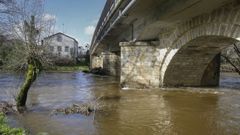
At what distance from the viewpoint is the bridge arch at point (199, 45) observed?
36.9 feet

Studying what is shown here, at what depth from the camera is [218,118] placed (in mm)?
10516

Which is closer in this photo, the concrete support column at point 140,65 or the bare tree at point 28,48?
the bare tree at point 28,48

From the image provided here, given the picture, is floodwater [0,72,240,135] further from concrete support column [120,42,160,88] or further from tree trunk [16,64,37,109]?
concrete support column [120,42,160,88]

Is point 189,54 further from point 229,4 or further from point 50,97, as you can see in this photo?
point 50,97

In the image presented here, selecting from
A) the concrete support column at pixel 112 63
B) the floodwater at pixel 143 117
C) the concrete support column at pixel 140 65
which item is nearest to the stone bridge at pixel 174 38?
the concrete support column at pixel 140 65

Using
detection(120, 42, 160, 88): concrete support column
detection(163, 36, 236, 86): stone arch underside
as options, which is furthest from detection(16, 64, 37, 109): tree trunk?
detection(120, 42, 160, 88): concrete support column

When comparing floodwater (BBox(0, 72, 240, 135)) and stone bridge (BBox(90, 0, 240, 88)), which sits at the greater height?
stone bridge (BBox(90, 0, 240, 88))

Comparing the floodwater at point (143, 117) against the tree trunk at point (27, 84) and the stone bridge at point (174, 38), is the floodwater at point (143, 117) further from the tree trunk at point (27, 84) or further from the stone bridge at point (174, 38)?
the stone bridge at point (174, 38)

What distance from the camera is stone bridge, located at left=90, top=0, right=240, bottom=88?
38.8ft

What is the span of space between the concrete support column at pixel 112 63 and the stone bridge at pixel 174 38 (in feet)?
35.7

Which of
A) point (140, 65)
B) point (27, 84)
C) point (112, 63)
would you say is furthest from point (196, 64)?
point (112, 63)

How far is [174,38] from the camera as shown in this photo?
16.2 m

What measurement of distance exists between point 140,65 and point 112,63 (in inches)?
618

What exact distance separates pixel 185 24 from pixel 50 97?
697 centimetres
